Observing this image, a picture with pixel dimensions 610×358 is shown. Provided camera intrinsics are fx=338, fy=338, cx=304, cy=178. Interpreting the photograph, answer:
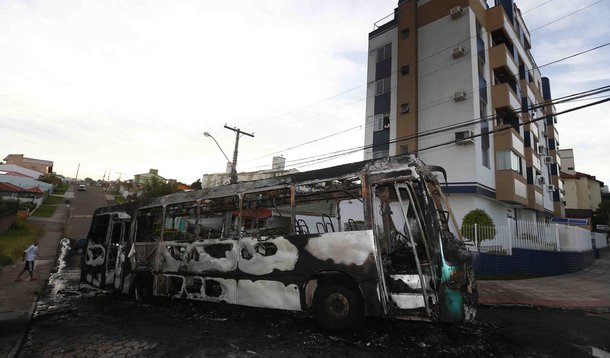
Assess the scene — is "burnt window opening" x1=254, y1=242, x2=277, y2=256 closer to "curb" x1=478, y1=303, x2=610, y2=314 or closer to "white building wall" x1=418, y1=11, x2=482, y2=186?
"curb" x1=478, y1=303, x2=610, y2=314

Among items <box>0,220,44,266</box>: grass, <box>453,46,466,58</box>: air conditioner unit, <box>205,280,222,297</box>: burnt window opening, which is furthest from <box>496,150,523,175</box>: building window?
<box>0,220,44,266</box>: grass

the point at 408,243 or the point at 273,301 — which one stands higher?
the point at 408,243

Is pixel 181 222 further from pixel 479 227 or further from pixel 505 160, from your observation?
pixel 505 160

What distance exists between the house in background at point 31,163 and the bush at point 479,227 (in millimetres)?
130769

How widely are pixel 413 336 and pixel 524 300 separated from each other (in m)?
5.82

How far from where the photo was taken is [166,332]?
→ 6316mm

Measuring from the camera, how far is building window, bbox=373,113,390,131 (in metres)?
24.5

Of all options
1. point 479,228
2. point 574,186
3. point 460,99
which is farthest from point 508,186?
point 574,186

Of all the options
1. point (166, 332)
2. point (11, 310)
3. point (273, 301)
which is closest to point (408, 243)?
point (273, 301)

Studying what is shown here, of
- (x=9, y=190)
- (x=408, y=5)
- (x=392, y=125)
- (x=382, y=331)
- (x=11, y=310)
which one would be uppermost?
(x=408, y=5)

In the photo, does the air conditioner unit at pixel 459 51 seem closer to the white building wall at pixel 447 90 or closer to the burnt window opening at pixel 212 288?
the white building wall at pixel 447 90

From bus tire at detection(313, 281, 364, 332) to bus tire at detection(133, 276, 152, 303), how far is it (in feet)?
18.0

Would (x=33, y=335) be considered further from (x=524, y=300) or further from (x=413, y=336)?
(x=524, y=300)

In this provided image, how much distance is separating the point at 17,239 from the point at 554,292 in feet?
98.7
